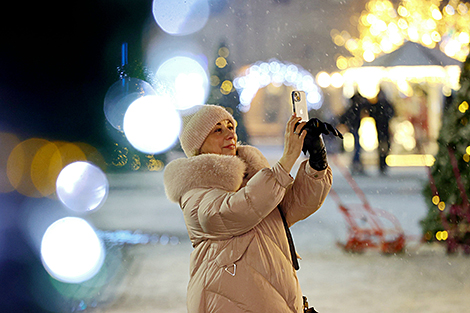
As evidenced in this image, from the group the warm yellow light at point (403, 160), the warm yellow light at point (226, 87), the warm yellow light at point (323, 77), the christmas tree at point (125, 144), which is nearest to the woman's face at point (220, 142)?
the christmas tree at point (125, 144)

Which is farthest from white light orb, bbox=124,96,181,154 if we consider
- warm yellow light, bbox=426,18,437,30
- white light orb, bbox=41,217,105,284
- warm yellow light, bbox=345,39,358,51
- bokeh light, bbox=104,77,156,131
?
warm yellow light, bbox=426,18,437,30

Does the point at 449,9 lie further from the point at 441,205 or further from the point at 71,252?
the point at 71,252

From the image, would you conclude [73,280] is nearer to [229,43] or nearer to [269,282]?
[269,282]

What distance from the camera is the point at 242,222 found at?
133 centimetres

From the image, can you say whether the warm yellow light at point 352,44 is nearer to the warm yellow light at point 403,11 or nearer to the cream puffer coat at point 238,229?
the warm yellow light at point 403,11

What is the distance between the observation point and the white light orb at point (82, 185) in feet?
21.1

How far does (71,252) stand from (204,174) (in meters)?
3.59

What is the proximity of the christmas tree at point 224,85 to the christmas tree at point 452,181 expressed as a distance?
4.74 m

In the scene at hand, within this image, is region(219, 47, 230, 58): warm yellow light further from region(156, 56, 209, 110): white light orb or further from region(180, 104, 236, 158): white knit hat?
region(180, 104, 236, 158): white knit hat

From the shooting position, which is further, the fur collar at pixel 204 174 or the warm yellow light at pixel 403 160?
the warm yellow light at pixel 403 160

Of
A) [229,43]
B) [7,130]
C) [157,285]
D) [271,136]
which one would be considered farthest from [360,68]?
[7,130]

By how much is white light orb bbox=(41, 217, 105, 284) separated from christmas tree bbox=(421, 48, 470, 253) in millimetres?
4120

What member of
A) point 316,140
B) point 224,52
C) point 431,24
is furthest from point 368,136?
point 316,140

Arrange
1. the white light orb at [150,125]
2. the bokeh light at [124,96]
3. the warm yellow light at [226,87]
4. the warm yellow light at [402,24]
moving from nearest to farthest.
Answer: the warm yellow light at [402,24]
the bokeh light at [124,96]
the white light orb at [150,125]
the warm yellow light at [226,87]
